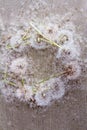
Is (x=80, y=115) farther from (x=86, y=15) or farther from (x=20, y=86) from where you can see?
(x=86, y=15)

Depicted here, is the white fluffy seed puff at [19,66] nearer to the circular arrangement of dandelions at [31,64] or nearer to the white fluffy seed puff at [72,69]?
the circular arrangement of dandelions at [31,64]

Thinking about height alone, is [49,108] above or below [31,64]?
below

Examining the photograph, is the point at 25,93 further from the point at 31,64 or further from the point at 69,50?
the point at 69,50

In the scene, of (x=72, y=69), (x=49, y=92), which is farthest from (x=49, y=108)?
(x=72, y=69)

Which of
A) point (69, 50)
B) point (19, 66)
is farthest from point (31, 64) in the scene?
point (69, 50)

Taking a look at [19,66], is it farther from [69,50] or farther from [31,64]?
[69,50]
